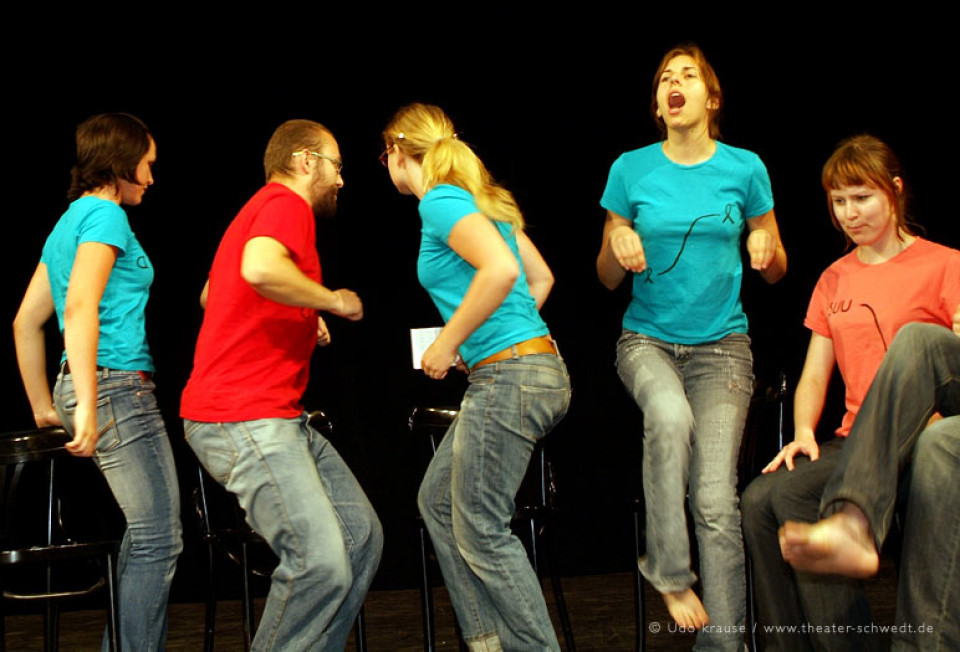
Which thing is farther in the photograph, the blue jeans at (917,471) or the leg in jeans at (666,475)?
the leg in jeans at (666,475)

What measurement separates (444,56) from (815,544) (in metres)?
2.84

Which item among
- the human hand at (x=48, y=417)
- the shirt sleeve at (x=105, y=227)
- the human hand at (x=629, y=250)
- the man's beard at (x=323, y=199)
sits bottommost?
the human hand at (x=48, y=417)

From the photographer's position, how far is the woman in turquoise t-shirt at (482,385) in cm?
219

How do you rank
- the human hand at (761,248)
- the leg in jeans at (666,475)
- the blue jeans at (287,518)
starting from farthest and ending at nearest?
the human hand at (761,248)
the leg in jeans at (666,475)
the blue jeans at (287,518)

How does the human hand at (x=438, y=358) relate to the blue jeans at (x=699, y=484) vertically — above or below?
above

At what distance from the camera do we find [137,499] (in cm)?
244

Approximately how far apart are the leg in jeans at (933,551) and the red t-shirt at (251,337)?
133 centimetres

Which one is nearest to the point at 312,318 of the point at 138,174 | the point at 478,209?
the point at 478,209

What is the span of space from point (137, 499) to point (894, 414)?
174cm

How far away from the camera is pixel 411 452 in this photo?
4.17 m

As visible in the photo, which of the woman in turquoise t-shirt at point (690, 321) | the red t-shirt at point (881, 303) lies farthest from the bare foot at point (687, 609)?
the red t-shirt at point (881, 303)

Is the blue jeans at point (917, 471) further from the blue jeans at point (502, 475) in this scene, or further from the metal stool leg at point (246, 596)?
the metal stool leg at point (246, 596)

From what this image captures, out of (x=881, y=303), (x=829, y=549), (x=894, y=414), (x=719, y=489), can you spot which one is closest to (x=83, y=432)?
(x=719, y=489)

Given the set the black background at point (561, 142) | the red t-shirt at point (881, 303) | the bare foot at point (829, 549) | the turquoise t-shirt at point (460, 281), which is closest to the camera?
the bare foot at point (829, 549)
